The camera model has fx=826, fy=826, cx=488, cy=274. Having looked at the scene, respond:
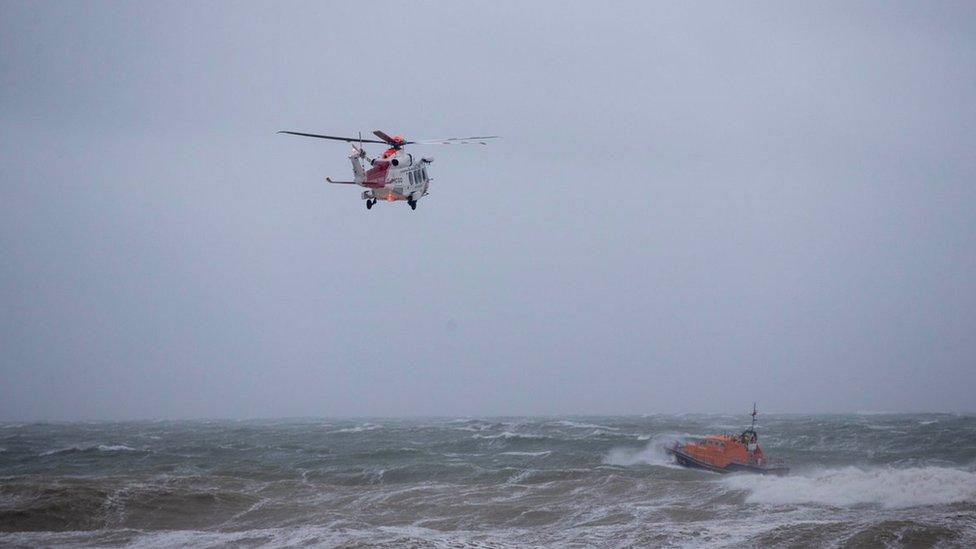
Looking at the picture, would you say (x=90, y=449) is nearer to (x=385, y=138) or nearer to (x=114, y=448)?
(x=114, y=448)

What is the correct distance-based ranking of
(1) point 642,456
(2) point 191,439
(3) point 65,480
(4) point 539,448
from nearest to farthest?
(3) point 65,480 < (1) point 642,456 < (4) point 539,448 < (2) point 191,439

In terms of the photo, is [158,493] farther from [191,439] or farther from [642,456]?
[191,439]

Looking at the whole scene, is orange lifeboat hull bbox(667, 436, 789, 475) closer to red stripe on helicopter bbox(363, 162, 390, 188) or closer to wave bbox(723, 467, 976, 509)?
wave bbox(723, 467, 976, 509)

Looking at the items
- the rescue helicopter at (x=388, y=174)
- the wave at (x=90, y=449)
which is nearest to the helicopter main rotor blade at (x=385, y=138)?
the rescue helicopter at (x=388, y=174)

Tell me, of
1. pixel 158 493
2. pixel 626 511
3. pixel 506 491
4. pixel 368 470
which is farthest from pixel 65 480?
pixel 626 511

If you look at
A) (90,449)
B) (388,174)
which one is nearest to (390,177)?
(388,174)

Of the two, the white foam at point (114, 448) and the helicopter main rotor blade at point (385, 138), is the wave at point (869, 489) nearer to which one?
the helicopter main rotor blade at point (385, 138)

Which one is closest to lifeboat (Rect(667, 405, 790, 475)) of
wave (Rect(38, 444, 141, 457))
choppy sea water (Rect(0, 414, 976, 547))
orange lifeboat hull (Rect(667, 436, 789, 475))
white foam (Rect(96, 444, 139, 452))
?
orange lifeboat hull (Rect(667, 436, 789, 475))
